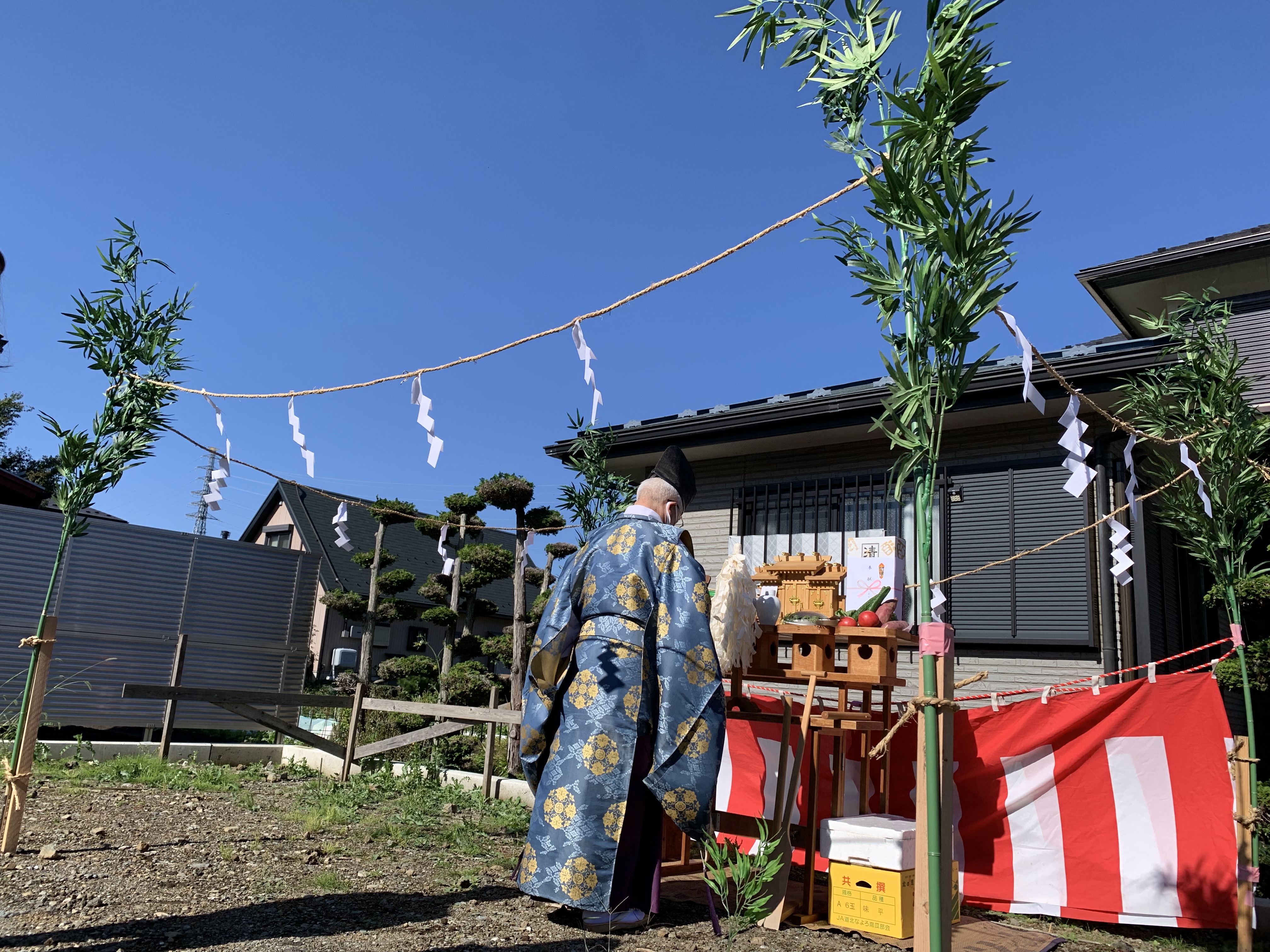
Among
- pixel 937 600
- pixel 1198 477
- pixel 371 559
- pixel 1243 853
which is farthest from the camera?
pixel 371 559

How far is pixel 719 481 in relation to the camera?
433 inches

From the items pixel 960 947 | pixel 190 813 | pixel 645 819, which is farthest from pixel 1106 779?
pixel 190 813

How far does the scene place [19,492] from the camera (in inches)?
531

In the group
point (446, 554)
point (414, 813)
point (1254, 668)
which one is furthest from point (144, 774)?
point (1254, 668)

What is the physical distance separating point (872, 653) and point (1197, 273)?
879 cm

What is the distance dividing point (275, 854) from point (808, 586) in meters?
3.74

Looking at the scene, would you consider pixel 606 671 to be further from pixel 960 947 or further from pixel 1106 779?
pixel 1106 779

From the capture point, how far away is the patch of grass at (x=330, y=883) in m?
4.36

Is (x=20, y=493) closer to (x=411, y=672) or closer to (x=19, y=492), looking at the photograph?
(x=19, y=492)

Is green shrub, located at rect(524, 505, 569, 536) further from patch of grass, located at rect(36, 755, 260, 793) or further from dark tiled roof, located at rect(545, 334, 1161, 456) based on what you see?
patch of grass, located at rect(36, 755, 260, 793)

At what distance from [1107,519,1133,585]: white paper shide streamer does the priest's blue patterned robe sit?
12.3ft

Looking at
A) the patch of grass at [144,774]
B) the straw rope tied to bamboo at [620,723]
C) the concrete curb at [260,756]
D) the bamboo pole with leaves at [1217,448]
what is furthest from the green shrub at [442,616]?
the bamboo pole with leaves at [1217,448]

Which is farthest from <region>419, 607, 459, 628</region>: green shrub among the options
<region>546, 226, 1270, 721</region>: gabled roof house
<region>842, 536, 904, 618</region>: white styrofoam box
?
<region>842, 536, 904, 618</region>: white styrofoam box

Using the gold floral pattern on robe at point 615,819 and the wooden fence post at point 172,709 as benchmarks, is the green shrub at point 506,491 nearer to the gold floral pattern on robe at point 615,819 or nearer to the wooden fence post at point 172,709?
the wooden fence post at point 172,709
